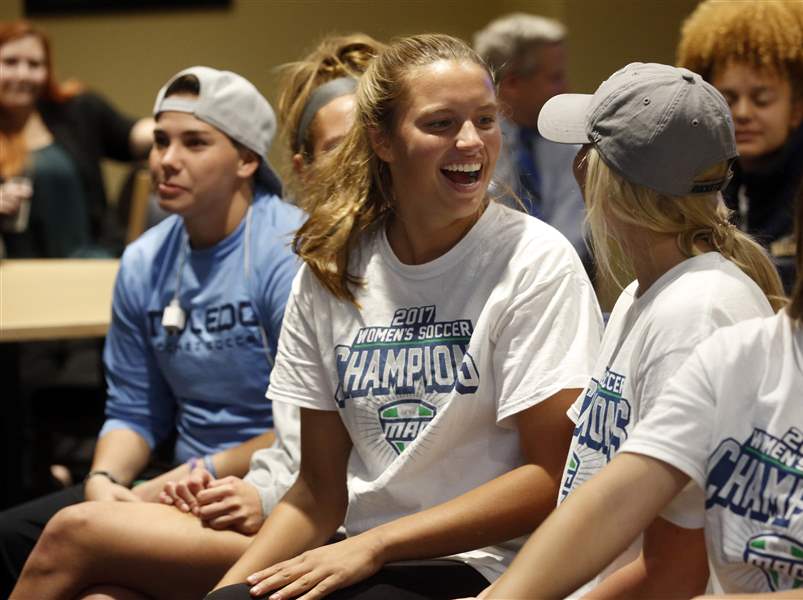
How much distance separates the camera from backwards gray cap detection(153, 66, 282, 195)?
102 inches

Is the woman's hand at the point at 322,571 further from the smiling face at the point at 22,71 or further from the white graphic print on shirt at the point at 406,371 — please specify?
the smiling face at the point at 22,71

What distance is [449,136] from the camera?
1913 mm

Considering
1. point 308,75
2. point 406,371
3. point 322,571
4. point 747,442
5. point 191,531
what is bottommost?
point 191,531

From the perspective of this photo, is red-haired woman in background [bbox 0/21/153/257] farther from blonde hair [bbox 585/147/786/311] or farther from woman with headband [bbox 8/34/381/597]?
blonde hair [bbox 585/147/786/311]

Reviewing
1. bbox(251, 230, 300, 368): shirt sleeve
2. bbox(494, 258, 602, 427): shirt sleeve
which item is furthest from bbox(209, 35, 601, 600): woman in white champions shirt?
bbox(251, 230, 300, 368): shirt sleeve

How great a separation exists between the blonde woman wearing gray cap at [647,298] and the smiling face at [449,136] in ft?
0.80

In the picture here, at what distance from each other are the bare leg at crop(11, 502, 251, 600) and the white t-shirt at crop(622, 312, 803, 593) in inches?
38.5

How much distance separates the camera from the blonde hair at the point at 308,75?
266 cm

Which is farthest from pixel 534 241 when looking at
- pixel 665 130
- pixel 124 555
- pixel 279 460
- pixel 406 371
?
pixel 124 555

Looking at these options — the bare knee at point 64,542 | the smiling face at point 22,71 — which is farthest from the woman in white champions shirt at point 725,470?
the smiling face at point 22,71

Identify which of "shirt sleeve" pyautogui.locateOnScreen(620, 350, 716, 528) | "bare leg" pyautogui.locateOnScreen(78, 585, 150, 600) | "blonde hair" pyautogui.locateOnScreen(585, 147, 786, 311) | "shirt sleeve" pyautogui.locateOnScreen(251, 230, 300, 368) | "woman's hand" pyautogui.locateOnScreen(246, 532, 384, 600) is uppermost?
"blonde hair" pyautogui.locateOnScreen(585, 147, 786, 311)

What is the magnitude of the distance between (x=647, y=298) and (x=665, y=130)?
220mm

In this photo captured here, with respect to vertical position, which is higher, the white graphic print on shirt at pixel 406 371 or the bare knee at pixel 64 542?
the white graphic print on shirt at pixel 406 371

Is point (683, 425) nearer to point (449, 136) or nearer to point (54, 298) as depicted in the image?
point (449, 136)
